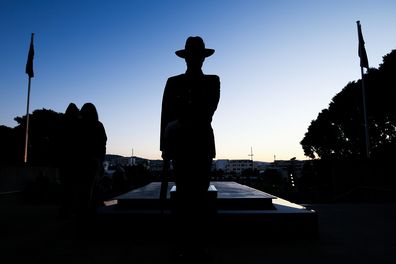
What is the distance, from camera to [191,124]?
299cm

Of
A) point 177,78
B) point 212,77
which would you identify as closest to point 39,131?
point 177,78

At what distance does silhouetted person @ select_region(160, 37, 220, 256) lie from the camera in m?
2.96

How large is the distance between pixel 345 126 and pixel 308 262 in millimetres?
37695

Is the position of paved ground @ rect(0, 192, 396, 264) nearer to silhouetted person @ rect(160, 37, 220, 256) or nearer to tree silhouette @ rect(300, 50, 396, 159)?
silhouetted person @ rect(160, 37, 220, 256)

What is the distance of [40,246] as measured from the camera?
3834 mm

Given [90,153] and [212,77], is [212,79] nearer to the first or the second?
[212,77]

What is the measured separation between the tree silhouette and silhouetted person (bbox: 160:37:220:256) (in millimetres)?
23192

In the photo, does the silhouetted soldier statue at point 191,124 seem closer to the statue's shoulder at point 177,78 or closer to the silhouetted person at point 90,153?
the statue's shoulder at point 177,78

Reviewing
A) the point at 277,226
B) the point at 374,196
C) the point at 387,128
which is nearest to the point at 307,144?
the point at 387,128

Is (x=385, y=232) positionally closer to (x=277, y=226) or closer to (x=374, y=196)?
(x=277, y=226)

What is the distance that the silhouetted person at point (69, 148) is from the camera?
538 centimetres

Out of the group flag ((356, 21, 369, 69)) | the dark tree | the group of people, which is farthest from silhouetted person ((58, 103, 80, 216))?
the dark tree

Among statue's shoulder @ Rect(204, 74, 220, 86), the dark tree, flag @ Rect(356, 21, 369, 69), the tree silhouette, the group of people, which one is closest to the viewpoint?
statue's shoulder @ Rect(204, 74, 220, 86)

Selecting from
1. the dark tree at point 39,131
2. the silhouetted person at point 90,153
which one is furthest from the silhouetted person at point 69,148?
the dark tree at point 39,131
